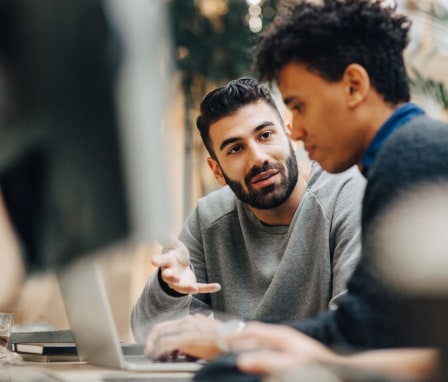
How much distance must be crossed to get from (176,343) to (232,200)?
88 cm

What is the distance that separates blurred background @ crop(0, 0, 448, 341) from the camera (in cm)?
38

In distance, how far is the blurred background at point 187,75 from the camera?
0.38m

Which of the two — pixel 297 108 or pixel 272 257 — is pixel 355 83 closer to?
pixel 297 108

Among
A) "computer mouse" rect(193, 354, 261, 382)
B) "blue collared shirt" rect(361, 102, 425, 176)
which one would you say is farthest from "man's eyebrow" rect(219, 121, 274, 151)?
"computer mouse" rect(193, 354, 261, 382)

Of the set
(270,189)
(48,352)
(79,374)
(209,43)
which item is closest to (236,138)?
(270,189)

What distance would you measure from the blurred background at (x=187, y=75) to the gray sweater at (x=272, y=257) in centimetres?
9

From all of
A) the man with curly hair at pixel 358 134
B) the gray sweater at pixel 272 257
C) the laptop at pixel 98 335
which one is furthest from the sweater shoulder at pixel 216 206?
the laptop at pixel 98 335

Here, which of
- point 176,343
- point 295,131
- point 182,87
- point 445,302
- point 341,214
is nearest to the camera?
point 445,302

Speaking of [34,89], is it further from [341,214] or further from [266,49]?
[341,214]

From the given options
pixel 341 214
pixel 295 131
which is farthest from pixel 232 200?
pixel 295 131

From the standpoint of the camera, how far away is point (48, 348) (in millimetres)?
1188

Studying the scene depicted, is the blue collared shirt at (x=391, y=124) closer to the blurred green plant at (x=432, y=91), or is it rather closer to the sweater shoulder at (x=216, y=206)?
the sweater shoulder at (x=216, y=206)

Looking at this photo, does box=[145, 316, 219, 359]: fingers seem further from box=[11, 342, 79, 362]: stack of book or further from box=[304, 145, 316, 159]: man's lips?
box=[304, 145, 316, 159]: man's lips

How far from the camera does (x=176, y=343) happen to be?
3.54 feet
